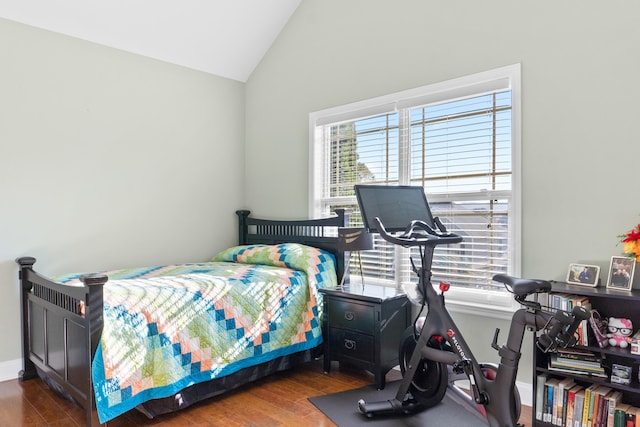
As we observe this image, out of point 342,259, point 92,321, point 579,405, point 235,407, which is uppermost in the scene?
point 342,259

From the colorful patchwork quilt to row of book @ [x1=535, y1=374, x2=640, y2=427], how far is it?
57.6 inches

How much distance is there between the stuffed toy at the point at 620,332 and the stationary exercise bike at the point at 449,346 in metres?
0.23

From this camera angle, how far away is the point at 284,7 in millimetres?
3865

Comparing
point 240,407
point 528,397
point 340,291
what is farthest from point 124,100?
point 528,397

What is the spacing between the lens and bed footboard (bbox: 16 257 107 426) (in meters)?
2.10

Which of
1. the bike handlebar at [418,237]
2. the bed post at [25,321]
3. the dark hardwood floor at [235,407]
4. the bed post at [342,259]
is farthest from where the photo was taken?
the bed post at [342,259]

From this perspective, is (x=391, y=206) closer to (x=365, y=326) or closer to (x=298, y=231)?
(x=365, y=326)

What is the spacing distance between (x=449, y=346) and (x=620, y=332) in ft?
2.58

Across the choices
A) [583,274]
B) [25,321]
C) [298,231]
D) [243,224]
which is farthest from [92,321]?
[583,274]

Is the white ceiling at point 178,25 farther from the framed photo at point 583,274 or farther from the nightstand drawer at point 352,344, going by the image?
the framed photo at point 583,274

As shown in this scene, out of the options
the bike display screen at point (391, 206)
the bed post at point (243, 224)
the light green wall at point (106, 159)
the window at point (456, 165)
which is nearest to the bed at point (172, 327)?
the light green wall at point (106, 159)

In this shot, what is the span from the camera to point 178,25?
11.8ft

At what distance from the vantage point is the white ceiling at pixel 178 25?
3.13 metres

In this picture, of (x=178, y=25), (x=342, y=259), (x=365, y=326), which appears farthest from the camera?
(x=178, y=25)
